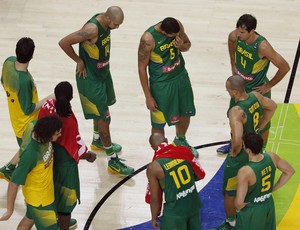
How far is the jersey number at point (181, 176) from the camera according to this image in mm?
6422

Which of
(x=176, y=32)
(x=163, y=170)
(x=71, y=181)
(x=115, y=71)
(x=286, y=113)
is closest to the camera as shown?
(x=163, y=170)

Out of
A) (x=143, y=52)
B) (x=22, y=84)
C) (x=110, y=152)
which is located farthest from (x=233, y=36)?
(x=22, y=84)

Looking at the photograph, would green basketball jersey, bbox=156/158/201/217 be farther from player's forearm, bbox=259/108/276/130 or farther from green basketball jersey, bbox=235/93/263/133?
player's forearm, bbox=259/108/276/130

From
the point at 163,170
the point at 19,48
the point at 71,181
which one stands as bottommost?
the point at 71,181

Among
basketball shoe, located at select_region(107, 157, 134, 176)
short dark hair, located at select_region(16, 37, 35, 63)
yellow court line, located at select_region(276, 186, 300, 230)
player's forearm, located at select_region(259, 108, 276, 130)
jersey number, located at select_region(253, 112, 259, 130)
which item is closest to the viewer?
jersey number, located at select_region(253, 112, 259, 130)

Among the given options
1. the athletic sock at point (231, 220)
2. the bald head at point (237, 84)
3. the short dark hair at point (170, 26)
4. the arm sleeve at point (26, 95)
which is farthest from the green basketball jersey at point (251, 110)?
the arm sleeve at point (26, 95)

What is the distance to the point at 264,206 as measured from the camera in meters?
6.64

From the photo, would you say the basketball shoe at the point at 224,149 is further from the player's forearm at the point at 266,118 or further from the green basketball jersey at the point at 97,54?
the green basketball jersey at the point at 97,54

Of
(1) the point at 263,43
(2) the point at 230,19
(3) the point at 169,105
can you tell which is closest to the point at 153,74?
(3) the point at 169,105

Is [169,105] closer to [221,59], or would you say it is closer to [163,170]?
[163,170]

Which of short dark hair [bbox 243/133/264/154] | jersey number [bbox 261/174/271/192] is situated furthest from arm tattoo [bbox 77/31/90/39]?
jersey number [bbox 261/174/271/192]

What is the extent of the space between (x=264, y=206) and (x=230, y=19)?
5.97 metres

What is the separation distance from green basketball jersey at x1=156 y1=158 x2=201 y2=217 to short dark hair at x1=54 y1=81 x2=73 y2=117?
0.97 m

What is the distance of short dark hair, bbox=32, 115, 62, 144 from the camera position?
20.7 ft
